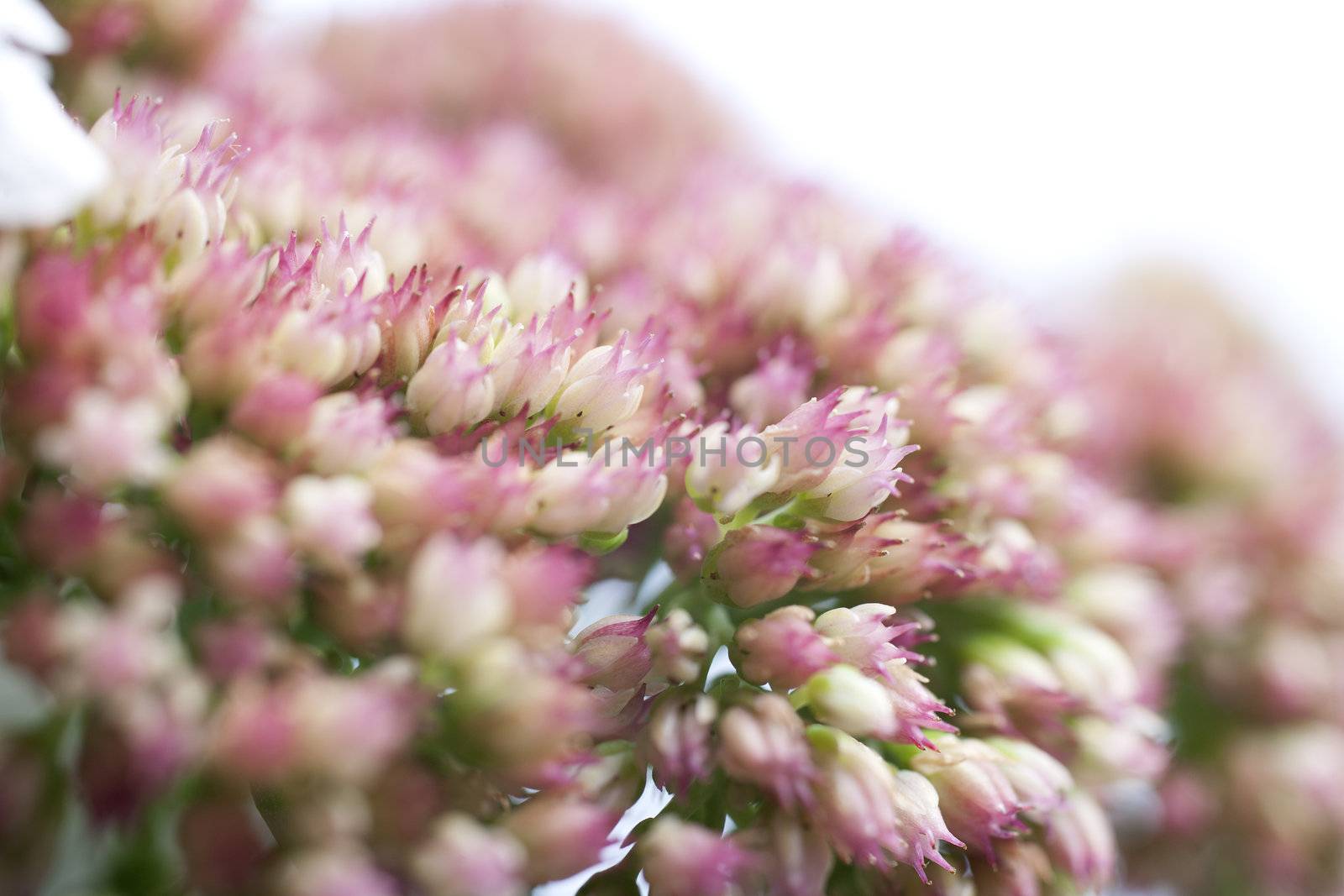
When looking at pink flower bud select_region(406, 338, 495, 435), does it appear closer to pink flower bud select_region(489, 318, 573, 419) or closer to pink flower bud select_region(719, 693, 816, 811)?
pink flower bud select_region(489, 318, 573, 419)

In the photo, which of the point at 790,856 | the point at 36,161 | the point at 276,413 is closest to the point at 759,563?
the point at 790,856

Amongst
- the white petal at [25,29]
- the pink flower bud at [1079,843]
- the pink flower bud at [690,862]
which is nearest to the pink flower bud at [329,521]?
the pink flower bud at [690,862]

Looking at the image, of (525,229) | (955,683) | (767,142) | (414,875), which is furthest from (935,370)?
(767,142)

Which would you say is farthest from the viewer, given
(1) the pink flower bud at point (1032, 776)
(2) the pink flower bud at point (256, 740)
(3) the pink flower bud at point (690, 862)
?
(1) the pink flower bud at point (1032, 776)

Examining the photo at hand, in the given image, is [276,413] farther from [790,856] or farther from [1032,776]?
[1032,776]

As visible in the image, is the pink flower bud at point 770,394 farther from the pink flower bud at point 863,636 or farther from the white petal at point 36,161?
the white petal at point 36,161

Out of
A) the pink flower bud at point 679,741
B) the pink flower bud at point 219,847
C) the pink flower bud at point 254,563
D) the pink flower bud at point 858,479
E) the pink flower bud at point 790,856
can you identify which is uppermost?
the pink flower bud at point 858,479

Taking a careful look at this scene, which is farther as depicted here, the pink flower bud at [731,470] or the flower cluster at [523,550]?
the pink flower bud at [731,470]
